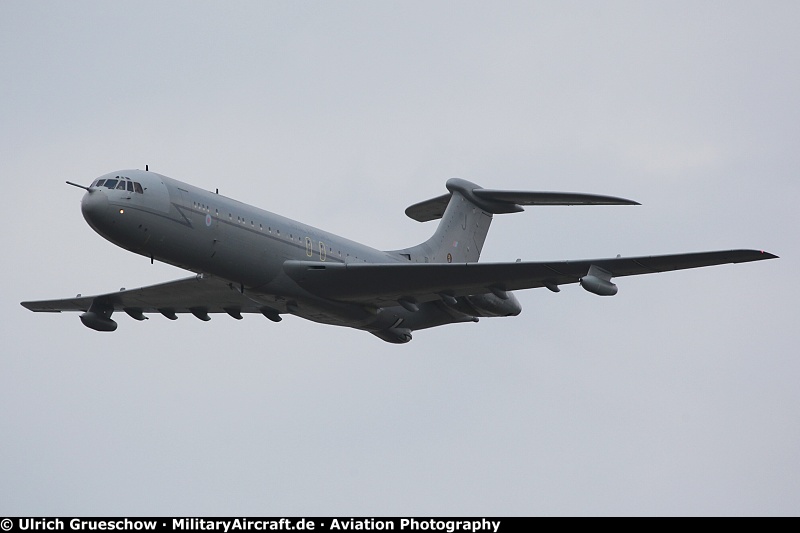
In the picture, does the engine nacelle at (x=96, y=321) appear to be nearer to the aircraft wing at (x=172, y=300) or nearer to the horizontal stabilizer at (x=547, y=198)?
the aircraft wing at (x=172, y=300)

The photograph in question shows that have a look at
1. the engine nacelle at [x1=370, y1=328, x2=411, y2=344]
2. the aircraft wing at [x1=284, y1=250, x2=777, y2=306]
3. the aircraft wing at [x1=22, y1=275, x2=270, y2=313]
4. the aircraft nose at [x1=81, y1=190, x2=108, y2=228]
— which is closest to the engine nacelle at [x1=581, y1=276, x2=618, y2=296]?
the aircraft wing at [x1=284, y1=250, x2=777, y2=306]

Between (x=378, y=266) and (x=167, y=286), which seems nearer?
(x=378, y=266)

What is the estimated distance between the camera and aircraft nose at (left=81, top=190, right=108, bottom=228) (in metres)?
43.4

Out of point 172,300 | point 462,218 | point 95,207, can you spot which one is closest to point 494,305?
point 462,218

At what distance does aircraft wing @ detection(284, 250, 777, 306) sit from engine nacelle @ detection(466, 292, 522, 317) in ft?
5.16

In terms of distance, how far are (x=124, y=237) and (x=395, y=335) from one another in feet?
41.2

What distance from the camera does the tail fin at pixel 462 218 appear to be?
54.8 meters

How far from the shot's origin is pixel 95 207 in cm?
4341

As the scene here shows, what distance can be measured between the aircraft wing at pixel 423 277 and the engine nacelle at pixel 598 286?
1.68 ft

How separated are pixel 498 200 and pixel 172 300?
14.0m

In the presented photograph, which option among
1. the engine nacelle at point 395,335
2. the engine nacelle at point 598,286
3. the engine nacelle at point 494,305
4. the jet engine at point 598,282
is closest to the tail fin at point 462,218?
the engine nacelle at point 395,335
